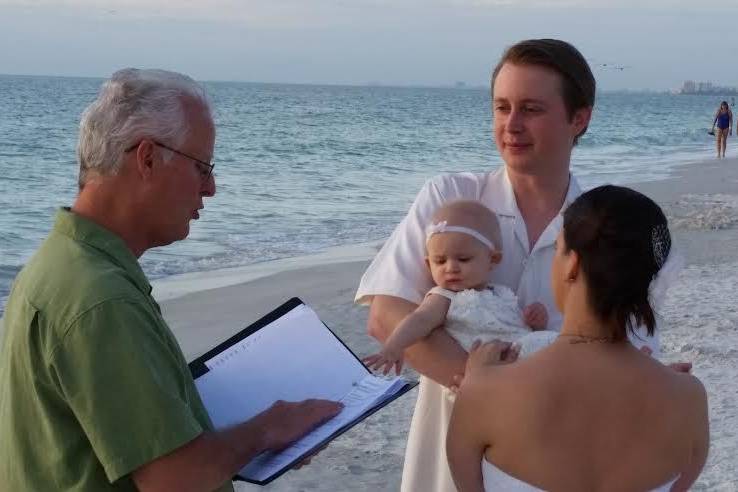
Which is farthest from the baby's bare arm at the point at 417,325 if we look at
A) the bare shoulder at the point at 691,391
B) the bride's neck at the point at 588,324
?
the bare shoulder at the point at 691,391

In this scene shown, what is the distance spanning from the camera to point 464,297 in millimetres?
2748

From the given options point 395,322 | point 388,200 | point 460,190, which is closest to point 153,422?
point 395,322

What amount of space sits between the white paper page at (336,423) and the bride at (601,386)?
13.8 inches

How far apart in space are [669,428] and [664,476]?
0.12 metres

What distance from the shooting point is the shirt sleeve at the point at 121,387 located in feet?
6.23

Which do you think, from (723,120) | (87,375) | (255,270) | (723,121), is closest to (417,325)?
(87,375)

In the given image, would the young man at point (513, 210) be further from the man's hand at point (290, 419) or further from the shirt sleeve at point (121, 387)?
the shirt sleeve at point (121, 387)

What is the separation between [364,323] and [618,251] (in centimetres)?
607

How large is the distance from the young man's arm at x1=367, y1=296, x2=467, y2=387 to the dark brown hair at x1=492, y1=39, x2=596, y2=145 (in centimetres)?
75

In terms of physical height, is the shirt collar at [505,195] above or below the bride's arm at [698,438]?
above

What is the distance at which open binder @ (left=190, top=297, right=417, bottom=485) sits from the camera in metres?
2.37

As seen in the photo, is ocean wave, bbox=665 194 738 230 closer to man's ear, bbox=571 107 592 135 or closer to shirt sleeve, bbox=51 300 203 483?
man's ear, bbox=571 107 592 135

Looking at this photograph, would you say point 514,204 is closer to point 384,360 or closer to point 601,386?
point 384,360

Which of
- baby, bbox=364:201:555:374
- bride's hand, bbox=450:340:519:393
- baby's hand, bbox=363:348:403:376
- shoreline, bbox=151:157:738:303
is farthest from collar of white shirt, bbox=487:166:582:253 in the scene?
shoreline, bbox=151:157:738:303
